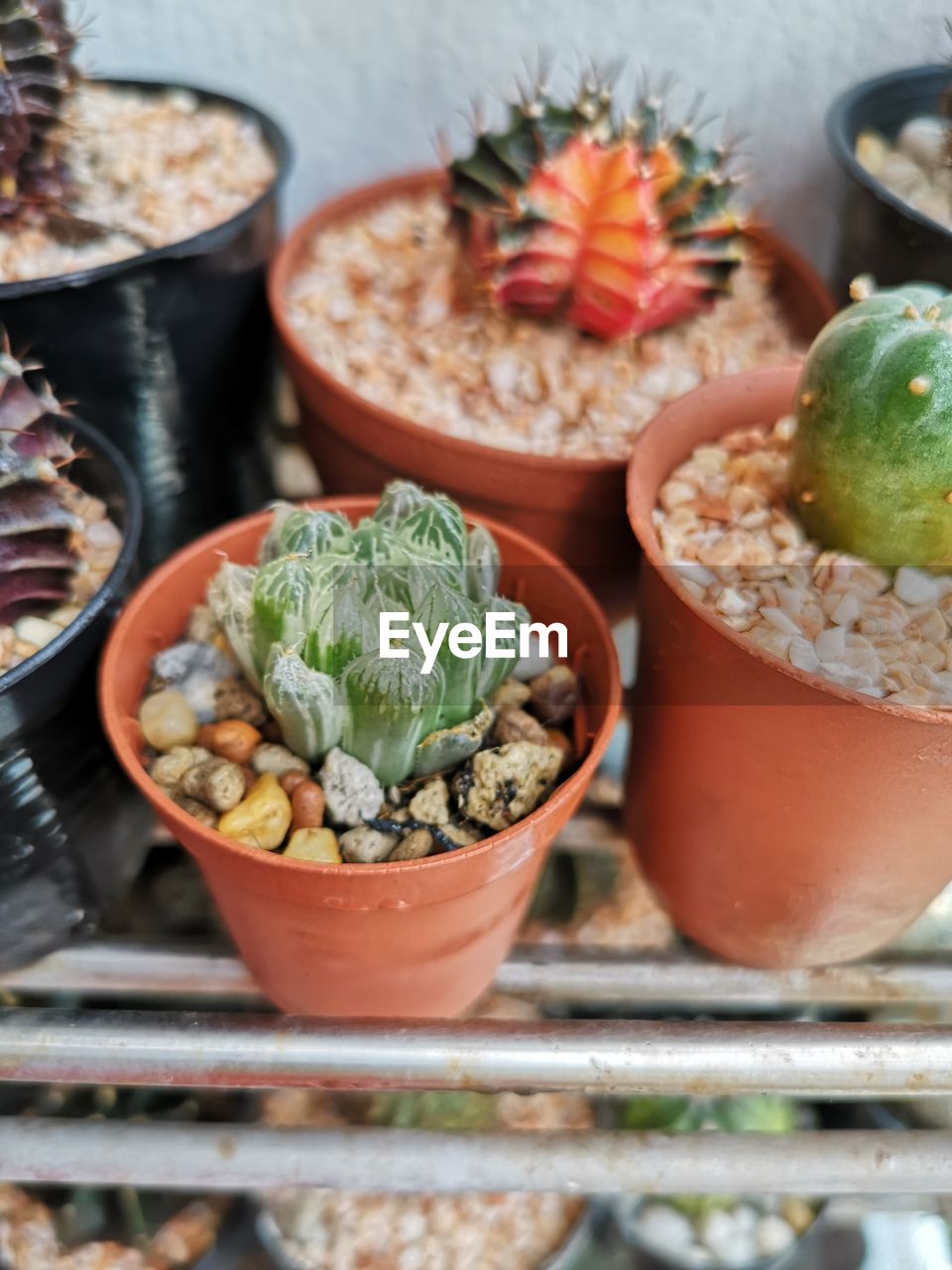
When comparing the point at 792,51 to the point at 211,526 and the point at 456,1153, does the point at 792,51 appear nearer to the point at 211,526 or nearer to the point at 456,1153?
the point at 211,526

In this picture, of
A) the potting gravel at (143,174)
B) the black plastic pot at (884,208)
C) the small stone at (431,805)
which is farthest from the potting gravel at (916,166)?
the small stone at (431,805)

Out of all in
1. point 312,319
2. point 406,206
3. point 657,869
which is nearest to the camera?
point 657,869

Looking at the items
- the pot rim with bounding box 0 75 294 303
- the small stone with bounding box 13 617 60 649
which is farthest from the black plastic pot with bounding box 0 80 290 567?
the small stone with bounding box 13 617 60 649

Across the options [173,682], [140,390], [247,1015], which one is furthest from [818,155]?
[247,1015]

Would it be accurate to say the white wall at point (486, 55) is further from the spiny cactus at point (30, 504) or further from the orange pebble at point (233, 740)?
the orange pebble at point (233, 740)

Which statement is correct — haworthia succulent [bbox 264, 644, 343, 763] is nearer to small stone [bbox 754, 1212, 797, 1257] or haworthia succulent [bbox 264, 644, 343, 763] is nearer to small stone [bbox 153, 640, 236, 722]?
small stone [bbox 153, 640, 236, 722]
